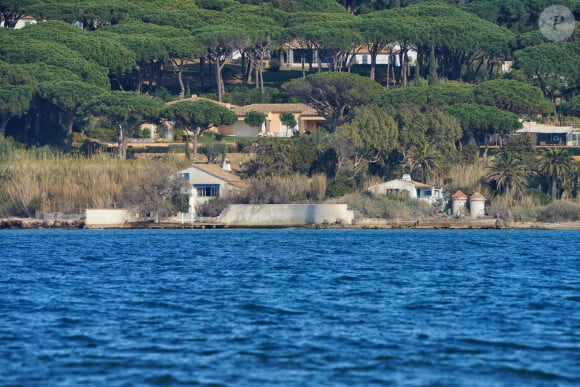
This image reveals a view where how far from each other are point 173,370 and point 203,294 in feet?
42.6

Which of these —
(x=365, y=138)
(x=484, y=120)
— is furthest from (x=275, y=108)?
(x=365, y=138)

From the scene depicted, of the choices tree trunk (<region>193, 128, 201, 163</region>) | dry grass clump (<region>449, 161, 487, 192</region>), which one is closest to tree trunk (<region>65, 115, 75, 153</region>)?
tree trunk (<region>193, 128, 201, 163</region>)

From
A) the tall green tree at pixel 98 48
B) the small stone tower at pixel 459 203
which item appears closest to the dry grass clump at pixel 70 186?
the small stone tower at pixel 459 203

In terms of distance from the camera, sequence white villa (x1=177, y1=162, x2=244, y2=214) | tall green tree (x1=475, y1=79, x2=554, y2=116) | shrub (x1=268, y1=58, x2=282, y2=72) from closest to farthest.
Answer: white villa (x1=177, y1=162, x2=244, y2=214), tall green tree (x1=475, y1=79, x2=554, y2=116), shrub (x1=268, y1=58, x2=282, y2=72)

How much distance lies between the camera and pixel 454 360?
949 inches

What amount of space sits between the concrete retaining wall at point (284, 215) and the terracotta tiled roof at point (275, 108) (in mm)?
28936

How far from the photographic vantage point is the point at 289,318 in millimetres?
30031

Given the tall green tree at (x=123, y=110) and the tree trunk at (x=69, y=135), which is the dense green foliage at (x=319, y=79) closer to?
the tall green tree at (x=123, y=110)

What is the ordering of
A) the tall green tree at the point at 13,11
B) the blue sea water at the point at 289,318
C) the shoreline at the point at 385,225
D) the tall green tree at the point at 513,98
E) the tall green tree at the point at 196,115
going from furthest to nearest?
the tall green tree at the point at 13,11 → the tall green tree at the point at 513,98 → the tall green tree at the point at 196,115 → the shoreline at the point at 385,225 → the blue sea water at the point at 289,318

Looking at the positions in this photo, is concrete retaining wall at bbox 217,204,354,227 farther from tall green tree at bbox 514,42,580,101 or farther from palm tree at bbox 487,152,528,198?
tall green tree at bbox 514,42,580,101

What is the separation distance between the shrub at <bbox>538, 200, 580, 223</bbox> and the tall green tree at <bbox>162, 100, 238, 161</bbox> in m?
28.9

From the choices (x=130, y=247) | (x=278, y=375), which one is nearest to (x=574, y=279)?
(x=278, y=375)

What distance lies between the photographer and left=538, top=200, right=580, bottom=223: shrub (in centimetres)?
8438

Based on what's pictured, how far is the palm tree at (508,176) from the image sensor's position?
85812mm
